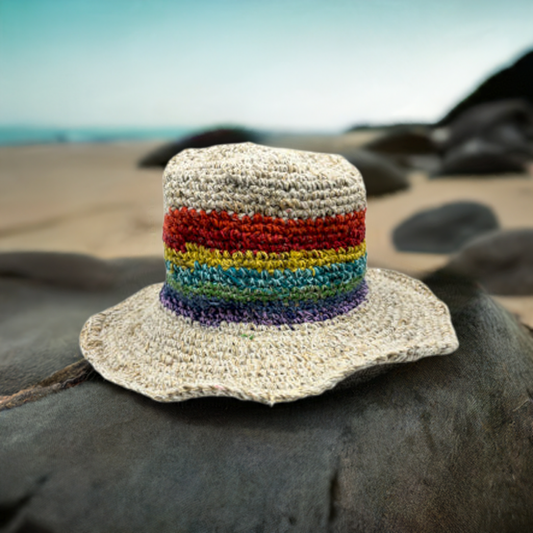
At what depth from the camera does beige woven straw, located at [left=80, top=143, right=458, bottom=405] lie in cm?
53

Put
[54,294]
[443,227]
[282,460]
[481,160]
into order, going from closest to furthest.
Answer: [282,460]
[54,294]
[481,160]
[443,227]

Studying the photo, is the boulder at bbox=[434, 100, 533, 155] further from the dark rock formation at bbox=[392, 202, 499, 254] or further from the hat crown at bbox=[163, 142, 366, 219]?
the hat crown at bbox=[163, 142, 366, 219]

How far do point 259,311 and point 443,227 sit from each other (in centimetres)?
99

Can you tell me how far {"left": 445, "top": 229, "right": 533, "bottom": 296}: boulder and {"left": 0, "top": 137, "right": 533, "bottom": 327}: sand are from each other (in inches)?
1.8

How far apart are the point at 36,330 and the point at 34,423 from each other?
0.46 m

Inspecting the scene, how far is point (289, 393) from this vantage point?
19.0 inches

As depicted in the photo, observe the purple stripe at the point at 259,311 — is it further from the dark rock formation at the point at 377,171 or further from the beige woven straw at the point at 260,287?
the dark rock formation at the point at 377,171

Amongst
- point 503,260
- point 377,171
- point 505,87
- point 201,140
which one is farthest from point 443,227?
point 201,140

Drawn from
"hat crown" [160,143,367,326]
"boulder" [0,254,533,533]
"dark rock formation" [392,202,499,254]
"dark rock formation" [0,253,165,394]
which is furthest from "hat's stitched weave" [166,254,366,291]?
"dark rock formation" [392,202,499,254]

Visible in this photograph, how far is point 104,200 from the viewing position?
4.16ft

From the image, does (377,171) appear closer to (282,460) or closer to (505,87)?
(505,87)

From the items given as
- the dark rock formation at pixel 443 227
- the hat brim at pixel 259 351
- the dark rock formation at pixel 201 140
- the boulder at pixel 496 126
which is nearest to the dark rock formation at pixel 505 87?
the boulder at pixel 496 126

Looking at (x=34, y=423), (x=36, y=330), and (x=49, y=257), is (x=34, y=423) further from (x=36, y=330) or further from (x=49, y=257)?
(x=49, y=257)

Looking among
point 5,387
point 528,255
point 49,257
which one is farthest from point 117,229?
point 528,255
